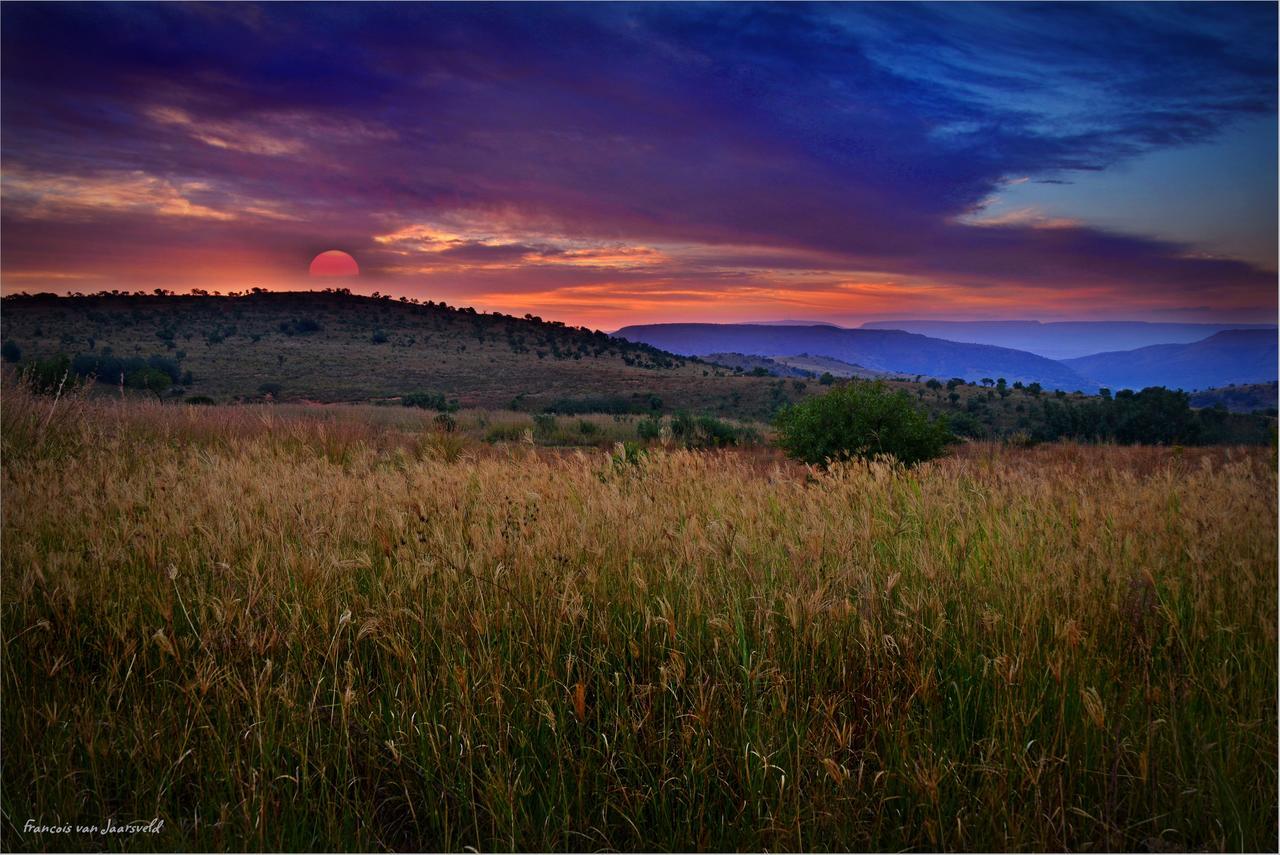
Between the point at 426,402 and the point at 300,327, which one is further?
the point at 300,327

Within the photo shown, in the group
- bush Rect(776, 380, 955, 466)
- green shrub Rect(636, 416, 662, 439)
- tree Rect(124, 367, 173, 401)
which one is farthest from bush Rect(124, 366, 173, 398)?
bush Rect(776, 380, 955, 466)

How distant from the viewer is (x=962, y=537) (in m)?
4.16

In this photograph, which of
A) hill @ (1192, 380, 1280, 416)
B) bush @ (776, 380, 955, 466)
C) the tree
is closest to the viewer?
bush @ (776, 380, 955, 466)

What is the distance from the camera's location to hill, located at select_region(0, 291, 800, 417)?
153 ft

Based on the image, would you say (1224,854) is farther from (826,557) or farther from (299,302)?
(299,302)

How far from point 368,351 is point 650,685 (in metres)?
67.5

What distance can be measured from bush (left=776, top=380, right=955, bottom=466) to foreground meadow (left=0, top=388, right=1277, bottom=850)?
867cm

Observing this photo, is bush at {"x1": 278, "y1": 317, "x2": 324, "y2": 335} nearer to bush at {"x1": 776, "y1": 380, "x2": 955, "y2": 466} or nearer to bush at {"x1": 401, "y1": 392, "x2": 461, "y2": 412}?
bush at {"x1": 401, "y1": 392, "x2": 461, "y2": 412}

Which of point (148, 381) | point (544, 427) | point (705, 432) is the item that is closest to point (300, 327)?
point (148, 381)

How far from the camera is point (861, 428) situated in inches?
520

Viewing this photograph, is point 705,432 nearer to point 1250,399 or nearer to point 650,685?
point 650,685

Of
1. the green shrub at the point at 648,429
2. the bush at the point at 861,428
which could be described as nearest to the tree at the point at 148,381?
the green shrub at the point at 648,429

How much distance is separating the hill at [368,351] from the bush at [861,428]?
25.8m

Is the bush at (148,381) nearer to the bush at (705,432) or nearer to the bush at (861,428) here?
the bush at (705,432)
